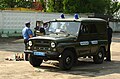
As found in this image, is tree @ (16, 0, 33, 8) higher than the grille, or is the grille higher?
the grille

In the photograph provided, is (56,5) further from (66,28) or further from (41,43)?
(41,43)

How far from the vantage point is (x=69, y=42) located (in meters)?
12.7

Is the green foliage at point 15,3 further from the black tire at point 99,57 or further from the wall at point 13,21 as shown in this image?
the black tire at point 99,57

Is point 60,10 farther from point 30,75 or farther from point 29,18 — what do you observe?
point 30,75

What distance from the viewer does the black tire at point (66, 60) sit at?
12.5m

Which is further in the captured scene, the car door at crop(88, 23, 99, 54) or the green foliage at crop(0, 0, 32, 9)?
the green foliage at crop(0, 0, 32, 9)

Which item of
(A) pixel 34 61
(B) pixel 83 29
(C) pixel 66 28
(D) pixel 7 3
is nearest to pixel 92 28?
(B) pixel 83 29

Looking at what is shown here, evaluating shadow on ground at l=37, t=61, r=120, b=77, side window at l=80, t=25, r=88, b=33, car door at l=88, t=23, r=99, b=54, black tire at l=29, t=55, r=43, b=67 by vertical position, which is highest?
side window at l=80, t=25, r=88, b=33

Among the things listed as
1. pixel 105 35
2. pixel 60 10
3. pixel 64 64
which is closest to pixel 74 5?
pixel 60 10

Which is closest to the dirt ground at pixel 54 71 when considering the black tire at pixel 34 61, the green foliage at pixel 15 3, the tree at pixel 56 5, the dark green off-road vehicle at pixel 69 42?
the black tire at pixel 34 61

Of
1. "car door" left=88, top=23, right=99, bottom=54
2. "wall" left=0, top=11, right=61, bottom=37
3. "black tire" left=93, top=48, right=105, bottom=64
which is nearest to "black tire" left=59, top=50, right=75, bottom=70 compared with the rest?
"car door" left=88, top=23, right=99, bottom=54

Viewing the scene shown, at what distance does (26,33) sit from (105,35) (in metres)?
3.57

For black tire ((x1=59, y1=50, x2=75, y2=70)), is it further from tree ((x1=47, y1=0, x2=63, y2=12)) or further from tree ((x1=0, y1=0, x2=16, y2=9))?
tree ((x1=0, y1=0, x2=16, y2=9))

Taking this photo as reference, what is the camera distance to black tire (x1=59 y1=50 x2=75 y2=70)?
40.9 feet
